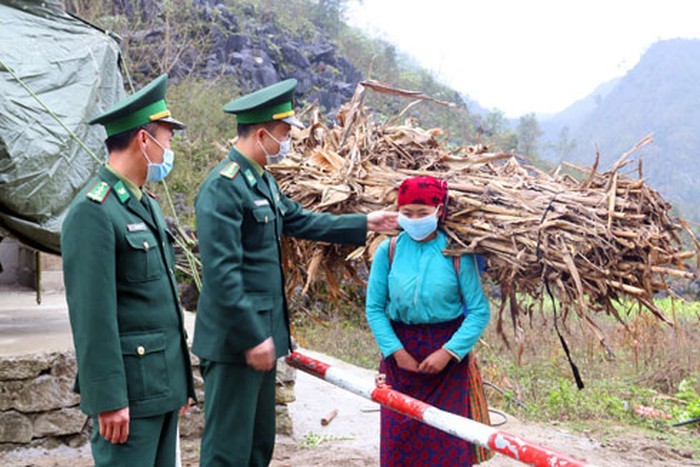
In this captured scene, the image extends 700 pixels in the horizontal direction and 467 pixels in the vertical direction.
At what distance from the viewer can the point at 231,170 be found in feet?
8.72

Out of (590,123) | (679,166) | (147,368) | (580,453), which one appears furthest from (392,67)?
(590,123)

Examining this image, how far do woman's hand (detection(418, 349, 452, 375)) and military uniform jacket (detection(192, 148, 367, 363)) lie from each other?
57 cm

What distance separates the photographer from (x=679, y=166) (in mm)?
69938

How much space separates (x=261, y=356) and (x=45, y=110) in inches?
106

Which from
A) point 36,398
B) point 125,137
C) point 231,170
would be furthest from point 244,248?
point 36,398

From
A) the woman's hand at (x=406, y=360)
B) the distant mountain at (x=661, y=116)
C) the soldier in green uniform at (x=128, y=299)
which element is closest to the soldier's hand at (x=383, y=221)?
the woman's hand at (x=406, y=360)

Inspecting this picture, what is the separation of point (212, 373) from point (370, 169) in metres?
1.10

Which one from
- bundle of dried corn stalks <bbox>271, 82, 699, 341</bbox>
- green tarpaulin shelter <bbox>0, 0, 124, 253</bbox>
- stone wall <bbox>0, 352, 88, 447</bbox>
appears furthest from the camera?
green tarpaulin shelter <bbox>0, 0, 124, 253</bbox>

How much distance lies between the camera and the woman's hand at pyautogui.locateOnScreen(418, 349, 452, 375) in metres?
2.71

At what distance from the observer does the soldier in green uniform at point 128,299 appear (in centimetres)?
204

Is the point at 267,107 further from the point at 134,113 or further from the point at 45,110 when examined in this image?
the point at 45,110

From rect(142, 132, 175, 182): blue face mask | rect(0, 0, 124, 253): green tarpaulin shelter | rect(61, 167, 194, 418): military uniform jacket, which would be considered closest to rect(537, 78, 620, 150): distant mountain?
rect(0, 0, 124, 253): green tarpaulin shelter

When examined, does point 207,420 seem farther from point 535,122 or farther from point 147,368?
point 535,122

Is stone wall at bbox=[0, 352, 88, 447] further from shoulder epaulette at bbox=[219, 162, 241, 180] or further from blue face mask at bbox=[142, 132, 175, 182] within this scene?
blue face mask at bbox=[142, 132, 175, 182]
